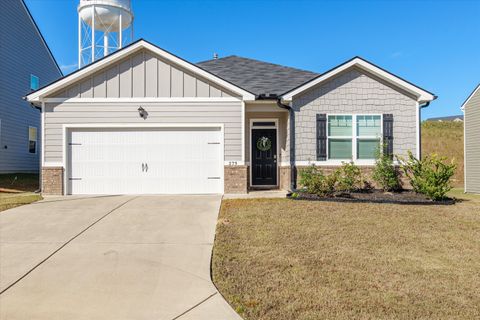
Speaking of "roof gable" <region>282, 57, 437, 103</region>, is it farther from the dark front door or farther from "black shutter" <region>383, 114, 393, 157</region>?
the dark front door

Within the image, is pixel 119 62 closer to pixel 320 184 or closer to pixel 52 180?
pixel 52 180

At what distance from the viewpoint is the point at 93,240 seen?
21.4 feet

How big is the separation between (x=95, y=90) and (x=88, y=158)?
205 centimetres

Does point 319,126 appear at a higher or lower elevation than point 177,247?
higher

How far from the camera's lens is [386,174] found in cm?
1085

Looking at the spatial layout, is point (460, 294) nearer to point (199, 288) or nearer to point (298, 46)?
point (199, 288)

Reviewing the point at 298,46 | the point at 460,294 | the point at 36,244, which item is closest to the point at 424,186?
the point at 460,294

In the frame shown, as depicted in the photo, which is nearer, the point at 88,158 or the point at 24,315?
the point at 24,315

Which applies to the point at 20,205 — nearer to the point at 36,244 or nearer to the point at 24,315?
the point at 36,244

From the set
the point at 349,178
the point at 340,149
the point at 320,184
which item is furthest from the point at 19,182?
the point at 349,178

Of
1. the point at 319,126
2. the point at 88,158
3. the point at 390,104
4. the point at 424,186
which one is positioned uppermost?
the point at 390,104

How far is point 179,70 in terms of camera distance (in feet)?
36.6

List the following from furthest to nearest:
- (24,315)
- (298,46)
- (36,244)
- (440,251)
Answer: (298,46) → (36,244) → (440,251) → (24,315)

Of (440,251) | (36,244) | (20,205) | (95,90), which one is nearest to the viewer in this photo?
(440,251)
